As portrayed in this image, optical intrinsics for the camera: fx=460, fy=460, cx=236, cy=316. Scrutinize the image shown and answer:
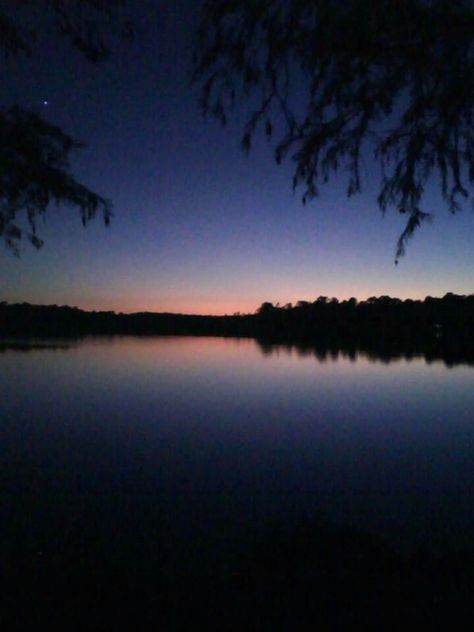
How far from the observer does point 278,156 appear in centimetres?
284

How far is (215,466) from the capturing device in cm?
816

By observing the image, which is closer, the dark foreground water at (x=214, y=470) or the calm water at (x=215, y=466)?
the dark foreground water at (x=214, y=470)

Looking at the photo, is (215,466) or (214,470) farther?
(215,466)

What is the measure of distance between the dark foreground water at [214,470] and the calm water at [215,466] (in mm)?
33

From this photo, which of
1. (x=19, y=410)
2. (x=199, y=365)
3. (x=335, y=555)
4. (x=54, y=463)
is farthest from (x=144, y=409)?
(x=199, y=365)

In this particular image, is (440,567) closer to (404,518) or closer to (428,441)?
(404,518)

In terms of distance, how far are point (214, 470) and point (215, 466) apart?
0.94 ft

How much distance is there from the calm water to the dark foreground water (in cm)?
3

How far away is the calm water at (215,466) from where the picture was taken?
197 inches

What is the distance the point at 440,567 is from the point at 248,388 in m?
16.5

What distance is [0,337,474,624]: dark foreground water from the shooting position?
4844mm

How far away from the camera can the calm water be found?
502 cm

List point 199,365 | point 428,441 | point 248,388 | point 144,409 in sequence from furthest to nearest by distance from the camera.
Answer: point 199,365
point 248,388
point 144,409
point 428,441

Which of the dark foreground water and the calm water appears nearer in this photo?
the dark foreground water
